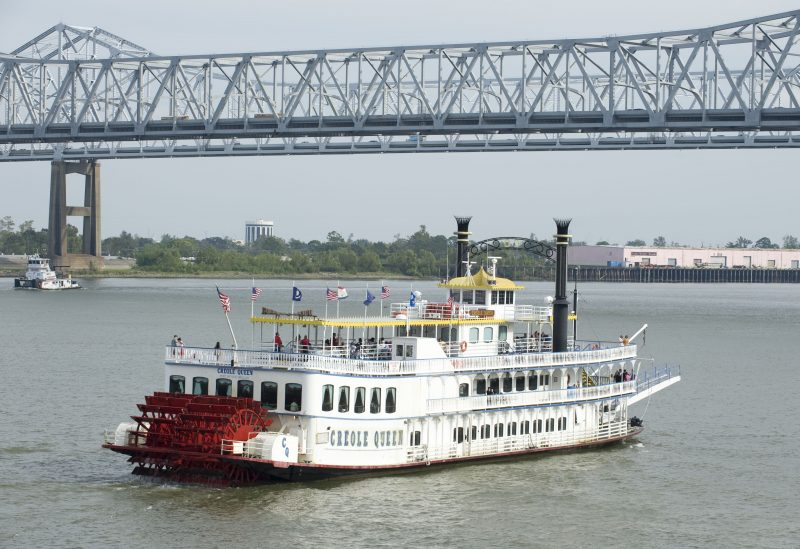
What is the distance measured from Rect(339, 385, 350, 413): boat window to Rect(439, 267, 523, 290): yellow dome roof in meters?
6.40

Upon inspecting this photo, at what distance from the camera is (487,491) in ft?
101

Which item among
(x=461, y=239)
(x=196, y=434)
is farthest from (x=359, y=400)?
(x=461, y=239)

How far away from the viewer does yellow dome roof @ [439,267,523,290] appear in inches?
1420

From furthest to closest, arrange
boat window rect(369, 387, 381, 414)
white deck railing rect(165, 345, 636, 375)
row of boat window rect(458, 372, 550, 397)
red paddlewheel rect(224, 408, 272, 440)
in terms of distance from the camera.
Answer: row of boat window rect(458, 372, 550, 397) → boat window rect(369, 387, 381, 414) → white deck railing rect(165, 345, 636, 375) → red paddlewheel rect(224, 408, 272, 440)

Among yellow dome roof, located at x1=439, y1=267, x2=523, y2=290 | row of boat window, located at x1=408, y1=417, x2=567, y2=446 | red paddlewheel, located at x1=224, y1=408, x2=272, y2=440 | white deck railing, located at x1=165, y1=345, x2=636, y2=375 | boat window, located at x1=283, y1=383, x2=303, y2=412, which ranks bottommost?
row of boat window, located at x1=408, y1=417, x2=567, y2=446

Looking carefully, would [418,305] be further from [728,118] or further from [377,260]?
[377,260]

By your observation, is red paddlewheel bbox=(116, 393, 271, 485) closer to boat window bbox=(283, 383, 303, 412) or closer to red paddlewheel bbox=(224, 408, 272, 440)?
red paddlewheel bbox=(224, 408, 272, 440)

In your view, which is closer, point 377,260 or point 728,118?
point 728,118

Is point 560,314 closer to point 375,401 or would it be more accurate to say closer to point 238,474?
point 375,401

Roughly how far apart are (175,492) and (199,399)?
2064 mm

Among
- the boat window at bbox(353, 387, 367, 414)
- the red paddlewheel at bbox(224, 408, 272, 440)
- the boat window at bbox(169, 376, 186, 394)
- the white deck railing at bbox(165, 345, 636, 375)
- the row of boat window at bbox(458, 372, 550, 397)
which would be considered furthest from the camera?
the row of boat window at bbox(458, 372, 550, 397)

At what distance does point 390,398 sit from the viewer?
31625 mm

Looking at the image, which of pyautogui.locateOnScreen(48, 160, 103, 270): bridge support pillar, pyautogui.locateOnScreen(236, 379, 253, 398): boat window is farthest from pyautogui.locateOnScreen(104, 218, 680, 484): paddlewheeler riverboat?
pyautogui.locateOnScreen(48, 160, 103, 270): bridge support pillar

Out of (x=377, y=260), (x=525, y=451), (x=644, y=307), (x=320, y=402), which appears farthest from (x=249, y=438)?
(x=377, y=260)
